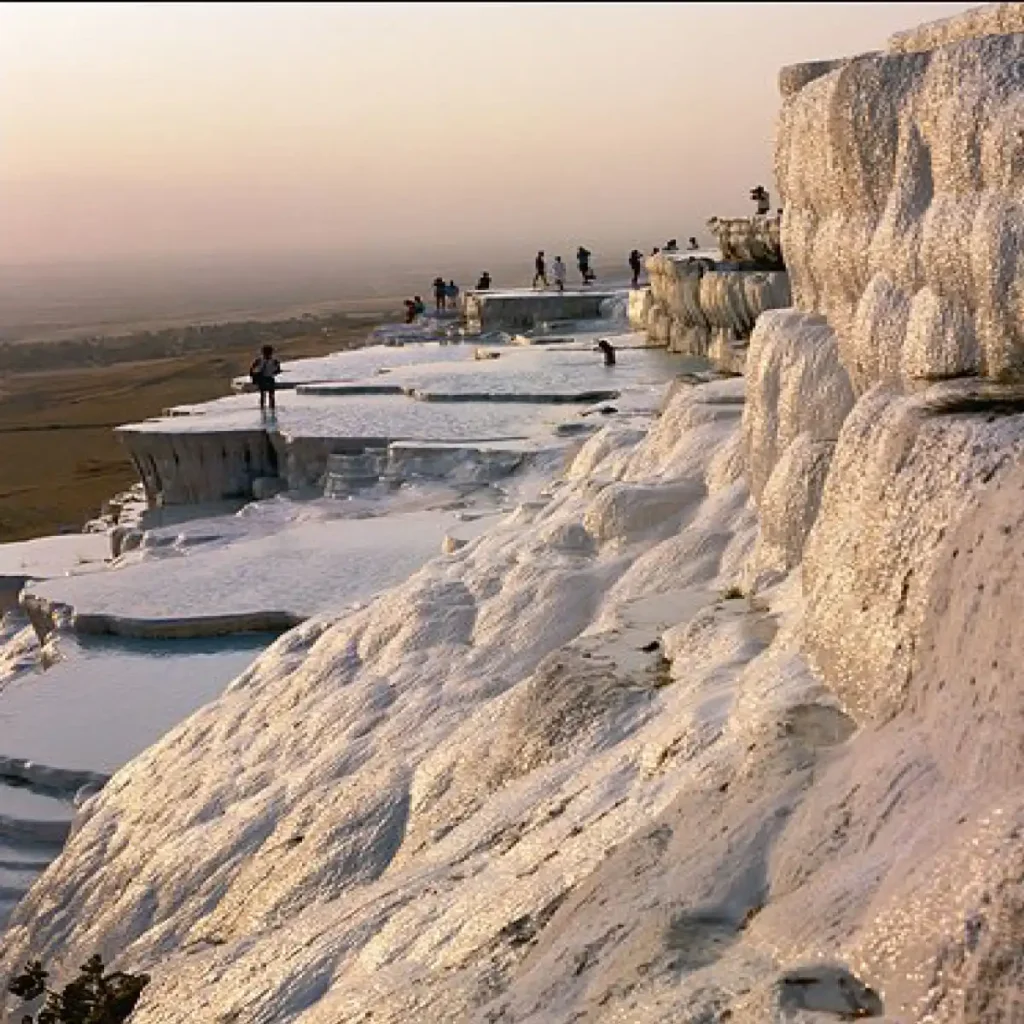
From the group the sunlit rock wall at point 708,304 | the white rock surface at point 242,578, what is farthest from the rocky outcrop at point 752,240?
the white rock surface at point 242,578

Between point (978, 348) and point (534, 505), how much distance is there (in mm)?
4950

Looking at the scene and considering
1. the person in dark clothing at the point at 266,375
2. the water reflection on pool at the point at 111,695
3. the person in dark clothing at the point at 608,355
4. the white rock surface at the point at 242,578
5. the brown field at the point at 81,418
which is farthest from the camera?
the brown field at the point at 81,418

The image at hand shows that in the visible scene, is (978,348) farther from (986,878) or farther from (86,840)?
(86,840)

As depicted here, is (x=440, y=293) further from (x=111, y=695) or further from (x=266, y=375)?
(x=111, y=695)

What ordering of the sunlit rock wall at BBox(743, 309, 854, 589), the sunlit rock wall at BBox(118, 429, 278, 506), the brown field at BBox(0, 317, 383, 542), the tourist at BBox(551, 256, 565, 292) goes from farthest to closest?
the tourist at BBox(551, 256, 565, 292) < the brown field at BBox(0, 317, 383, 542) < the sunlit rock wall at BBox(118, 429, 278, 506) < the sunlit rock wall at BBox(743, 309, 854, 589)

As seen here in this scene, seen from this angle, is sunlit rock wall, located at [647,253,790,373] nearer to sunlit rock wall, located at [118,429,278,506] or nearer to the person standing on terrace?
sunlit rock wall, located at [118,429,278,506]

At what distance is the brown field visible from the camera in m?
23.6

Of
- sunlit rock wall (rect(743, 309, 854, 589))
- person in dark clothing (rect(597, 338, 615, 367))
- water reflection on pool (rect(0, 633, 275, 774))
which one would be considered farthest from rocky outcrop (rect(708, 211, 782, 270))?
sunlit rock wall (rect(743, 309, 854, 589))

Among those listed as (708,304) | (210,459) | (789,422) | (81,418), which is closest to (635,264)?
(708,304)

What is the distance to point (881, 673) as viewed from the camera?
3543 mm

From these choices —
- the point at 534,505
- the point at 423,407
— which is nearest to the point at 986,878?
the point at 534,505

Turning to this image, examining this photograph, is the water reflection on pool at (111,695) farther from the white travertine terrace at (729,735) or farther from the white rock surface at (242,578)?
the white travertine terrace at (729,735)

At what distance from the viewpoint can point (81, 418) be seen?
35562 millimetres

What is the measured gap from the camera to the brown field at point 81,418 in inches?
928
